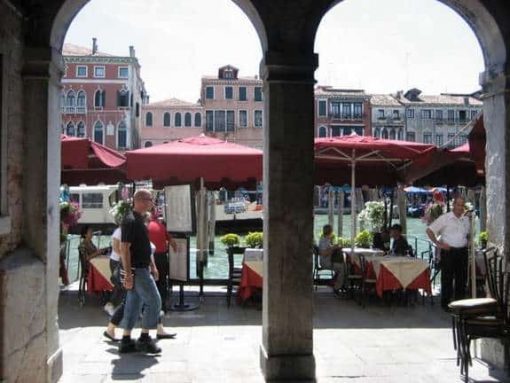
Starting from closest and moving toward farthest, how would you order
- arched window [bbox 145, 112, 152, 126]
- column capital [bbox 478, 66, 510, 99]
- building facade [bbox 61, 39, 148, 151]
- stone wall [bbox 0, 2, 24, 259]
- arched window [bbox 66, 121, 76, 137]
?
stone wall [bbox 0, 2, 24, 259] → column capital [bbox 478, 66, 510, 99] → building facade [bbox 61, 39, 148, 151] → arched window [bbox 66, 121, 76, 137] → arched window [bbox 145, 112, 152, 126]

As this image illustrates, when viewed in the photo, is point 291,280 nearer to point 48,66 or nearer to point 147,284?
point 147,284

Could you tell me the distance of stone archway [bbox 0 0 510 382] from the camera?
4.38 metres

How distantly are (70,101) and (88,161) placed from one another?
1930 inches

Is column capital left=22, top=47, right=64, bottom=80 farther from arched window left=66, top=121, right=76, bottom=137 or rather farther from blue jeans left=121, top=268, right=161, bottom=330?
arched window left=66, top=121, right=76, bottom=137

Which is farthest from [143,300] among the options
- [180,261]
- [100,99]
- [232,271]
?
[100,99]

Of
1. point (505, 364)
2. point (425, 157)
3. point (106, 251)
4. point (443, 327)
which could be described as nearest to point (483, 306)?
point (505, 364)

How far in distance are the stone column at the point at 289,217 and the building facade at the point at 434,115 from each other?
5998 centimetres

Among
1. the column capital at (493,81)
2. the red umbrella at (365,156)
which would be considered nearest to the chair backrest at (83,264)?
the red umbrella at (365,156)

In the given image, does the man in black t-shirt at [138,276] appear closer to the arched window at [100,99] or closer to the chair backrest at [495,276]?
the chair backrest at [495,276]

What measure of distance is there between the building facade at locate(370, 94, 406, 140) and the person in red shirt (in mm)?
54719

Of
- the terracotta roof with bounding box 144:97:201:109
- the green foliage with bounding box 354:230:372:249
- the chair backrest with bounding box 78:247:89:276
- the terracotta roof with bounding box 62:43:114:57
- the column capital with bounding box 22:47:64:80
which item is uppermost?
the terracotta roof with bounding box 62:43:114:57

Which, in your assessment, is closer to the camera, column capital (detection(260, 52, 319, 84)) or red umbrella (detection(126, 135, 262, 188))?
column capital (detection(260, 52, 319, 84))

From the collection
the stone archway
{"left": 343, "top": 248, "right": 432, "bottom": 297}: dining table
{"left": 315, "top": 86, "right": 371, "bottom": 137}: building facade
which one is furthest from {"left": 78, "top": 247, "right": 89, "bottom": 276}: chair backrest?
{"left": 315, "top": 86, "right": 371, "bottom": 137}: building facade

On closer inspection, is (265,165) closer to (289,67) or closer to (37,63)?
(289,67)
